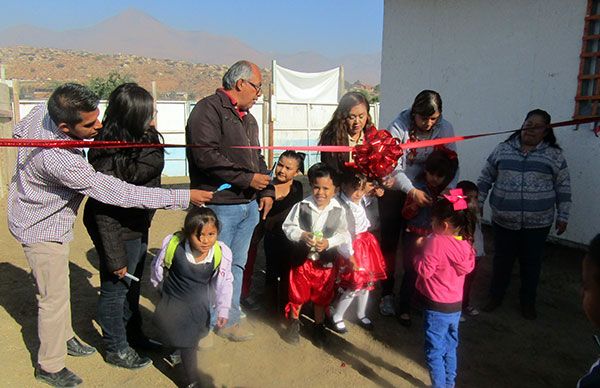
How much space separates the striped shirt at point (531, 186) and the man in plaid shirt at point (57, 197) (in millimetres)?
2751

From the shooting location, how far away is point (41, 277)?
2885mm

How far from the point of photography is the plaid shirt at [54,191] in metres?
2.60

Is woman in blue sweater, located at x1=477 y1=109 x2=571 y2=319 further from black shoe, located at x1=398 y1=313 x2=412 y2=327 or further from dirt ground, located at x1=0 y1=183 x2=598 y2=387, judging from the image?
black shoe, located at x1=398 y1=313 x2=412 y2=327

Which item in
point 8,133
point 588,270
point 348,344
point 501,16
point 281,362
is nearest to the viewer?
point 588,270

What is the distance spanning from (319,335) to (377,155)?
1.53 metres

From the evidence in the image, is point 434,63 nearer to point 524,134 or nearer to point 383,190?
point 524,134

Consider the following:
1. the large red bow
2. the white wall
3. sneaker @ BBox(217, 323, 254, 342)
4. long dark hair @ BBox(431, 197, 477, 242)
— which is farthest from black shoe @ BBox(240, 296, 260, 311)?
the white wall

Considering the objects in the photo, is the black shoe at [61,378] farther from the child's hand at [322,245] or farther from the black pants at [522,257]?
the black pants at [522,257]

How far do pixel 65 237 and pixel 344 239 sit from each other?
192cm

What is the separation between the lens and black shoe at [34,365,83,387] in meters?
3.02

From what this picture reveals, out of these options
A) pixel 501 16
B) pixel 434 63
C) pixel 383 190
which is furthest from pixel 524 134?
pixel 434 63

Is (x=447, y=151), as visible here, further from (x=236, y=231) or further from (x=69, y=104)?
(x=69, y=104)

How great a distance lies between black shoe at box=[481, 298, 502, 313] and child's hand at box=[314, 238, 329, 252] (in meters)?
1.96

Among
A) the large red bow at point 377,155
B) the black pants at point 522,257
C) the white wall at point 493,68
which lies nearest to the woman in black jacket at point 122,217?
the large red bow at point 377,155
